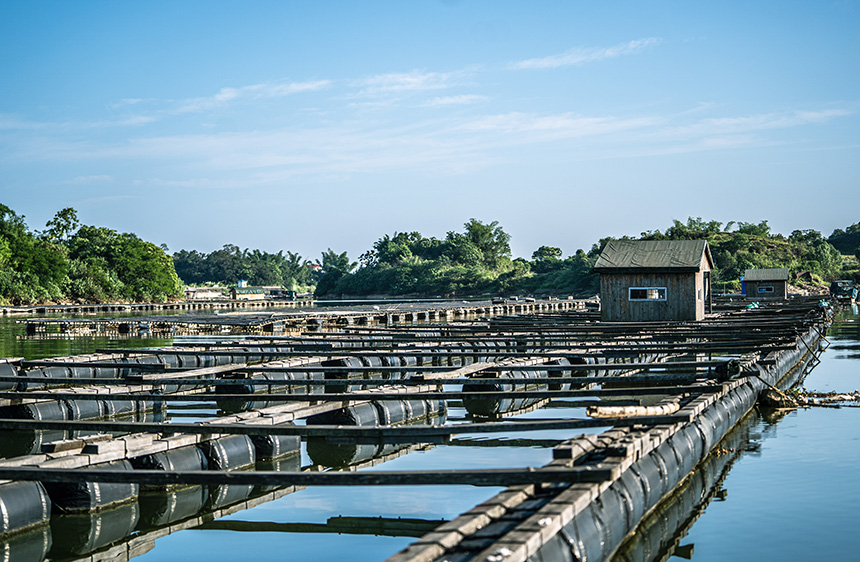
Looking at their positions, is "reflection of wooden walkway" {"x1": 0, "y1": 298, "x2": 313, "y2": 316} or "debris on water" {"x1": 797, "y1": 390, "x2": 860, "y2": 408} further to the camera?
"reflection of wooden walkway" {"x1": 0, "y1": 298, "x2": 313, "y2": 316}

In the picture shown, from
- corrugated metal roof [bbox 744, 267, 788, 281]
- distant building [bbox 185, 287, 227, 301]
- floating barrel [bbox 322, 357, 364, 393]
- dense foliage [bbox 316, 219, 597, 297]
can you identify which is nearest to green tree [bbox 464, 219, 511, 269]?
dense foliage [bbox 316, 219, 597, 297]

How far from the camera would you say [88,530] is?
9.69 meters

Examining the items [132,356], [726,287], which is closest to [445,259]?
[726,287]

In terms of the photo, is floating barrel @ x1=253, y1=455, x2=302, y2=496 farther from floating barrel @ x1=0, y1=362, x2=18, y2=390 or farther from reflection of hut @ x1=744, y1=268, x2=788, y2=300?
reflection of hut @ x1=744, y1=268, x2=788, y2=300

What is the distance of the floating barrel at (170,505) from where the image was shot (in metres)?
10.3

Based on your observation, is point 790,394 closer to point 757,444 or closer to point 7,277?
point 757,444

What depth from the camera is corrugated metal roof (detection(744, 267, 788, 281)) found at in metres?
61.7

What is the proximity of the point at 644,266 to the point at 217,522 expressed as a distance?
24111 millimetres

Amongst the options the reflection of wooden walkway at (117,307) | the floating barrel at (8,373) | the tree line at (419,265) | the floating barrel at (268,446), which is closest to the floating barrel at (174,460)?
the floating barrel at (268,446)

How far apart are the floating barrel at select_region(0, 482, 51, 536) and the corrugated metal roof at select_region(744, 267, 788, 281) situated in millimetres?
58982

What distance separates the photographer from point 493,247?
156000 mm

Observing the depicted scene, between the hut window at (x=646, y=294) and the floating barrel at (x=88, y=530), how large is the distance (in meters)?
24.8

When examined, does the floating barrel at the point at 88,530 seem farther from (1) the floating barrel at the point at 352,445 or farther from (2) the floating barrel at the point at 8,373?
(2) the floating barrel at the point at 8,373

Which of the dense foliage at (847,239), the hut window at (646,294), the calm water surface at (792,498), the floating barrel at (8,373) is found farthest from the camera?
the dense foliage at (847,239)
